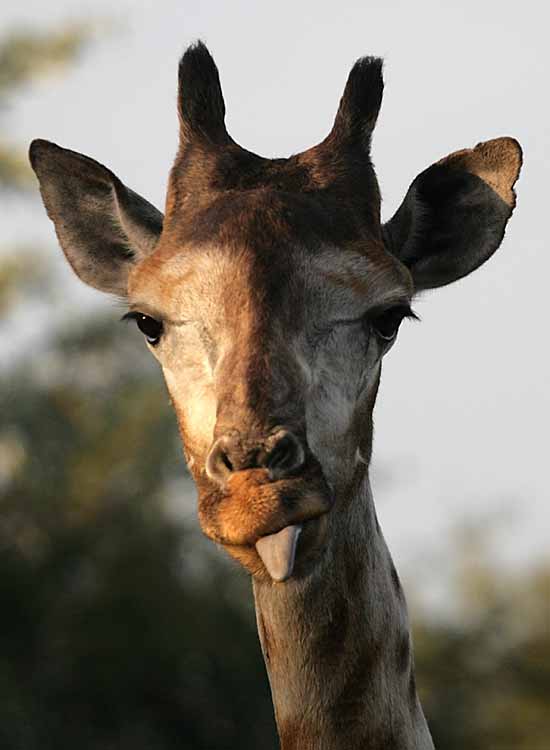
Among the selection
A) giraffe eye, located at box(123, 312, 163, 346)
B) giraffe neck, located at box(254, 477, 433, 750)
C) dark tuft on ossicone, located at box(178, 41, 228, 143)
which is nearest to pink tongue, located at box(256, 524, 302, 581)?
giraffe neck, located at box(254, 477, 433, 750)

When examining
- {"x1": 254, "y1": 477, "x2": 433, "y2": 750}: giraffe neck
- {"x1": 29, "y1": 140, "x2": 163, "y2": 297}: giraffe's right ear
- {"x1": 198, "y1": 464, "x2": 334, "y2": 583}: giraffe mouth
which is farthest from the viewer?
{"x1": 29, "y1": 140, "x2": 163, "y2": 297}: giraffe's right ear

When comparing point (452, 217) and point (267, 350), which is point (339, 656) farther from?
point (452, 217)


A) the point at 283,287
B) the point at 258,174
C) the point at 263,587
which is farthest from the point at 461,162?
the point at 263,587

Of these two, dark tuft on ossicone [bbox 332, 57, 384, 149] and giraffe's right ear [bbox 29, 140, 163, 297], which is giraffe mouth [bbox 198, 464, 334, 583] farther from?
giraffe's right ear [bbox 29, 140, 163, 297]

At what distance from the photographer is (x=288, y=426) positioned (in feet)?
21.6

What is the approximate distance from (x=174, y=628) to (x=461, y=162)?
33.4 meters

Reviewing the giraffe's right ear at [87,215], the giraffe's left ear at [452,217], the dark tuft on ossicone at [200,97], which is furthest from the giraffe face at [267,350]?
the giraffe's right ear at [87,215]

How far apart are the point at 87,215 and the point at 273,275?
213 centimetres

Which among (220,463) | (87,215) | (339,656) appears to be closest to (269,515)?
(220,463)

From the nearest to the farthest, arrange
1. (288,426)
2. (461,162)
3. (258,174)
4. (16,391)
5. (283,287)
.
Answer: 1. (288,426)
2. (283,287)
3. (258,174)
4. (461,162)
5. (16,391)

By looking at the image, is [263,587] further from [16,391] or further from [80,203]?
[16,391]

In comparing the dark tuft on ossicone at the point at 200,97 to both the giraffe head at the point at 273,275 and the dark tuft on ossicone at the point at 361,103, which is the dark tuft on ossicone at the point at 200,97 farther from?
the dark tuft on ossicone at the point at 361,103

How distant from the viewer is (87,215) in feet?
29.6

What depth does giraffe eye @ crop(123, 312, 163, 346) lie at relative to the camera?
770cm
